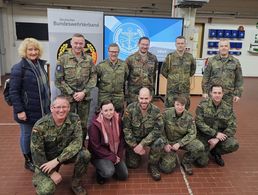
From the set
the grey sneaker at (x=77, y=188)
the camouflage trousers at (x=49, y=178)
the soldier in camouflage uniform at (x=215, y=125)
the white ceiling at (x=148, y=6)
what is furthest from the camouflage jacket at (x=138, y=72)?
the white ceiling at (x=148, y=6)

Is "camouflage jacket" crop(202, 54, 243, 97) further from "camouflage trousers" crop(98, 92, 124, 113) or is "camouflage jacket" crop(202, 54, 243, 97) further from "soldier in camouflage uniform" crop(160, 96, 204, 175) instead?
"camouflage trousers" crop(98, 92, 124, 113)

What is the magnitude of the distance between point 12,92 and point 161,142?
165cm

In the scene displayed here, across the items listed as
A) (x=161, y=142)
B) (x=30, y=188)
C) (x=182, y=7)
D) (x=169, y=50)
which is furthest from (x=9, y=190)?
(x=182, y=7)

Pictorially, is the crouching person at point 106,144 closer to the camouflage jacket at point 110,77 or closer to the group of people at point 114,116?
the group of people at point 114,116

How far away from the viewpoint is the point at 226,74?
351 cm

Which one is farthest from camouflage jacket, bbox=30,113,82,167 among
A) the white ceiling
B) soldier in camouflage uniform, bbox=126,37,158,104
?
the white ceiling

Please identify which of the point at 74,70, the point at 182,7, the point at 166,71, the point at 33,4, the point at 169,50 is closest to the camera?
the point at 74,70

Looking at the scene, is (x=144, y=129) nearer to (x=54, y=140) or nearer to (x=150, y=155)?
(x=150, y=155)

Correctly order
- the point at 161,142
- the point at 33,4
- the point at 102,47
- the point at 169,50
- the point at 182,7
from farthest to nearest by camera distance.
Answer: the point at 33,4
the point at 182,7
the point at 169,50
the point at 102,47
the point at 161,142

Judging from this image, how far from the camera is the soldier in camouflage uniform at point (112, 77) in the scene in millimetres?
3289

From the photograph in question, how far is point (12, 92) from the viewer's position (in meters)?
2.61

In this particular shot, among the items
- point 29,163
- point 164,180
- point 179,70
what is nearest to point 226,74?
point 179,70

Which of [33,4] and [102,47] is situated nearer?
[102,47]

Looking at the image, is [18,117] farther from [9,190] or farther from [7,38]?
[7,38]
